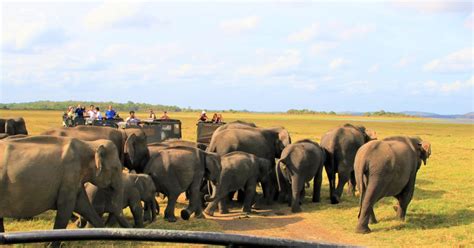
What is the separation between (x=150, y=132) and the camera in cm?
1858

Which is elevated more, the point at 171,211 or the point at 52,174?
the point at 52,174

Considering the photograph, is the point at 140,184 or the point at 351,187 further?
the point at 351,187

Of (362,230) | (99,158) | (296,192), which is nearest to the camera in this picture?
(99,158)

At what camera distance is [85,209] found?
27.6 ft

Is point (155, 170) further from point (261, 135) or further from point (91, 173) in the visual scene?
point (261, 135)

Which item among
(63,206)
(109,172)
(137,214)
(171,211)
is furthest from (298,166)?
(63,206)

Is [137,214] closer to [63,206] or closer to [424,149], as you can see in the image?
[63,206]

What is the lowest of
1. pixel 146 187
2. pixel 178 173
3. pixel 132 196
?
pixel 132 196

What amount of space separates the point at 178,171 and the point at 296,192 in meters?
3.01

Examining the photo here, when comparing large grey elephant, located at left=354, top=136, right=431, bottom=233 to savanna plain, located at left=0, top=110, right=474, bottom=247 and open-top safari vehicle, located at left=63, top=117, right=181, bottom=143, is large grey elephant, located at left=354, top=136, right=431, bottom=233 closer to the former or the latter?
savanna plain, located at left=0, top=110, right=474, bottom=247

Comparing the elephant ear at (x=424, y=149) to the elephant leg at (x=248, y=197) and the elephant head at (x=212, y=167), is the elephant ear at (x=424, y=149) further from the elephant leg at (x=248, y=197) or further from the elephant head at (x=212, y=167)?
the elephant head at (x=212, y=167)

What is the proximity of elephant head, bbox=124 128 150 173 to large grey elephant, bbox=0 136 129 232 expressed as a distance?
2782 millimetres

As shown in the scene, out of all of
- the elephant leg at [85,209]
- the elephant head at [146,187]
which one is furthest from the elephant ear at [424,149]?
the elephant leg at [85,209]

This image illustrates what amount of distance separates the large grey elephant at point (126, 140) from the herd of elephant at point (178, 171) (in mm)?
22
